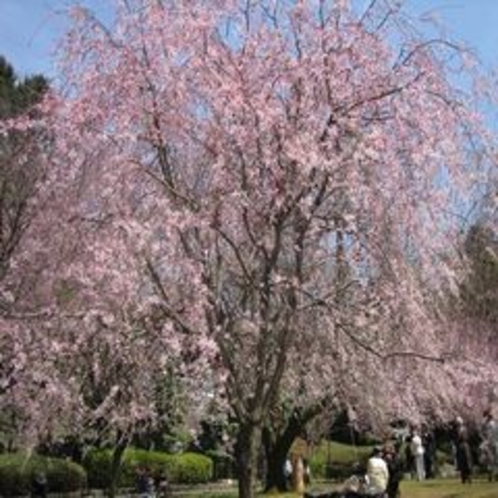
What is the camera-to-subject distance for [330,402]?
63.0ft

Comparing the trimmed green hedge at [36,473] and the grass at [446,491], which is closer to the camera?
the grass at [446,491]

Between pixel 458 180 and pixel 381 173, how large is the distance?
Result: 0.90 m

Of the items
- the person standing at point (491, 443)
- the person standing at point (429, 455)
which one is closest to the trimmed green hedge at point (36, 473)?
the person standing at point (429, 455)

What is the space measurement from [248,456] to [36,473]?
60.8 ft

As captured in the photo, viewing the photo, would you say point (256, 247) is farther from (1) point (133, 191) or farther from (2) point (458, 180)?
(2) point (458, 180)

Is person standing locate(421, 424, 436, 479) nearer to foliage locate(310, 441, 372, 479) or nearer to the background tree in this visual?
foliage locate(310, 441, 372, 479)

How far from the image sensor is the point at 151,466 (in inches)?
1312

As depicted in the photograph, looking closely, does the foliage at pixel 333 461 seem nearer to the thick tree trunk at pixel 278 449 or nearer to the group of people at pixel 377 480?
the thick tree trunk at pixel 278 449

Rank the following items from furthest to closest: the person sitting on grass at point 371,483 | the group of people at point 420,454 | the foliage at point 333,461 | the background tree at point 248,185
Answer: the foliage at point 333,461
the group of people at point 420,454
the person sitting on grass at point 371,483
the background tree at point 248,185

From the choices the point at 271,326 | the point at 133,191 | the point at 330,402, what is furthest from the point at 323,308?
the point at 330,402

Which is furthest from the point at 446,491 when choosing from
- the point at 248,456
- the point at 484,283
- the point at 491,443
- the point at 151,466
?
the point at 151,466

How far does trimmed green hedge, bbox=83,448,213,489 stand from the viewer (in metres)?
32.4

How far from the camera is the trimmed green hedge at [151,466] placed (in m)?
32.4

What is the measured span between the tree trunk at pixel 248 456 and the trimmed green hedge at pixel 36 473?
55.9ft
